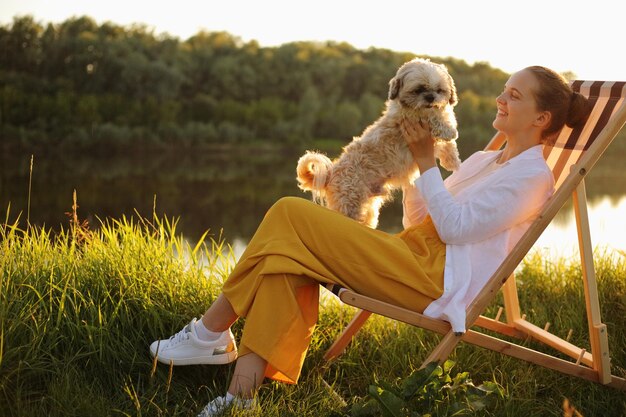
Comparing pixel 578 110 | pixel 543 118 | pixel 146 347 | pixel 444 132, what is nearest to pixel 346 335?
pixel 146 347

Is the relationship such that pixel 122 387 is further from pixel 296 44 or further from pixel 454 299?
pixel 296 44

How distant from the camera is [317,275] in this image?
8.29ft

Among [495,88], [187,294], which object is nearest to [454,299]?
[187,294]

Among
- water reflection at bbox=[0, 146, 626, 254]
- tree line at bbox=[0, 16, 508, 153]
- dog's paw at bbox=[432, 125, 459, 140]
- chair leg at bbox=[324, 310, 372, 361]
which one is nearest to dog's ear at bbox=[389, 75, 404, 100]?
dog's paw at bbox=[432, 125, 459, 140]

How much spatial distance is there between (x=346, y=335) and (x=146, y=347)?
908mm

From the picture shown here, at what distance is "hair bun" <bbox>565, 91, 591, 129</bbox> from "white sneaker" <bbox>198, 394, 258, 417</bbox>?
178cm

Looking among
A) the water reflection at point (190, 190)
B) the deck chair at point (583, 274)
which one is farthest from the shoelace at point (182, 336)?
the water reflection at point (190, 190)

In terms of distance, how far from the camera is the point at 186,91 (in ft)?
89.1

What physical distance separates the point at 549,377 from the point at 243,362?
60.3 inches

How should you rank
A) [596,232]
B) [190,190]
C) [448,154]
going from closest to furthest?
[448,154]
[596,232]
[190,190]

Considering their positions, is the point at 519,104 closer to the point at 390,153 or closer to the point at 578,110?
the point at 578,110

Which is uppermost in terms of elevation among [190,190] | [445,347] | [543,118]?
[543,118]

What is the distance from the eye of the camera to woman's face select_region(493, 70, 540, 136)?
283cm

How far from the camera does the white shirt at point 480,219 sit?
8.63 feet
